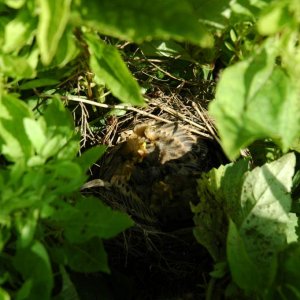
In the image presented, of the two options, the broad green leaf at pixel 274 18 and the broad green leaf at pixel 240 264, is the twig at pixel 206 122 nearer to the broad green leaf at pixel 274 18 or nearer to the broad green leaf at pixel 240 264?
the broad green leaf at pixel 240 264

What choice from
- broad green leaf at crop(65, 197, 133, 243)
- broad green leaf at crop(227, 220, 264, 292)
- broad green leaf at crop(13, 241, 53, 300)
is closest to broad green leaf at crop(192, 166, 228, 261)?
broad green leaf at crop(227, 220, 264, 292)

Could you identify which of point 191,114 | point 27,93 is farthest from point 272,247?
point 27,93

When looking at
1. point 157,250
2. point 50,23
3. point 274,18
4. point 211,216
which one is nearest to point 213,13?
point 274,18

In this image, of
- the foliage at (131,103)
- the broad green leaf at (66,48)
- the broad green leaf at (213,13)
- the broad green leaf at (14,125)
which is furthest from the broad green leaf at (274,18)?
the broad green leaf at (14,125)

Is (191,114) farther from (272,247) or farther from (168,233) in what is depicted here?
(272,247)

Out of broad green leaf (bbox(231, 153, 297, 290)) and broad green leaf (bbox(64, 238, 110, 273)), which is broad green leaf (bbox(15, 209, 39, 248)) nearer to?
broad green leaf (bbox(64, 238, 110, 273))

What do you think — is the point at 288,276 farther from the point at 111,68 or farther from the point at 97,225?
the point at 111,68
